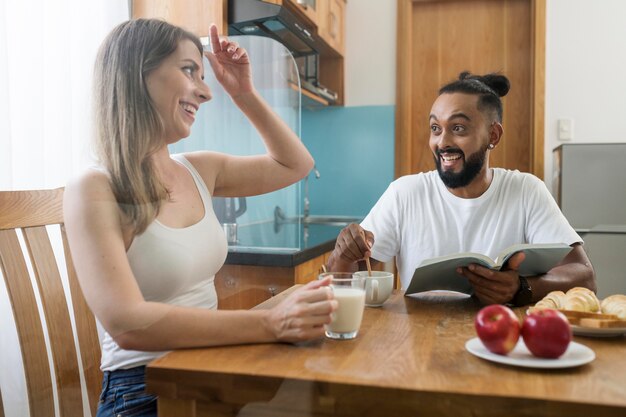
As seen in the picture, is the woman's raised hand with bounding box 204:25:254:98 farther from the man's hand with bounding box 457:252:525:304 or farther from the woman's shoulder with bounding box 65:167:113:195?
the man's hand with bounding box 457:252:525:304

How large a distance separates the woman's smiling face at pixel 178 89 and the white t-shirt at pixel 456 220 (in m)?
0.48

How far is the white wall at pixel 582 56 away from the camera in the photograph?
3.69 ft

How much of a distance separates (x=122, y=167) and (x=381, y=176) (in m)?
0.53

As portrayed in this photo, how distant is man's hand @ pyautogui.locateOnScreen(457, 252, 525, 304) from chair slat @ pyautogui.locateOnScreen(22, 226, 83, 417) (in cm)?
58

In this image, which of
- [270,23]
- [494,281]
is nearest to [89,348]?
[494,281]

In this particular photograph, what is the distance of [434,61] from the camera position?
3.50 feet

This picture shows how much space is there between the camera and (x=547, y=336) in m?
0.59

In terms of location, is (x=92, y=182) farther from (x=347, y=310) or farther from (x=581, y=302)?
(x=581, y=302)

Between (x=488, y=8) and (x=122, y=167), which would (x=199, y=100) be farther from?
(x=488, y=8)

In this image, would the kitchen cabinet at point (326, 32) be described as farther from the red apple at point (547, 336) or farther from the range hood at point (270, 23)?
the red apple at point (547, 336)

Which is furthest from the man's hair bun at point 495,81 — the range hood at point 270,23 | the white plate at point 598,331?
the white plate at point 598,331

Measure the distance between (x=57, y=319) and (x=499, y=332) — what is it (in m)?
0.60

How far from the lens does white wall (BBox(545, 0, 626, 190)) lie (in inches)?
44.3

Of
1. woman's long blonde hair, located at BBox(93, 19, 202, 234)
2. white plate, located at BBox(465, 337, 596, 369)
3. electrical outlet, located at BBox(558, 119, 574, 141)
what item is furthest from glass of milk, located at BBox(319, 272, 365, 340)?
electrical outlet, located at BBox(558, 119, 574, 141)
